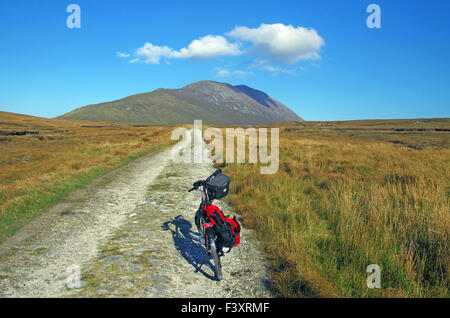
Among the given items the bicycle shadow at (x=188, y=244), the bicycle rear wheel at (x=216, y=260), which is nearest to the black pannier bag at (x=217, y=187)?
the bicycle rear wheel at (x=216, y=260)

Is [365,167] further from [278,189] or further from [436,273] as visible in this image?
[436,273]

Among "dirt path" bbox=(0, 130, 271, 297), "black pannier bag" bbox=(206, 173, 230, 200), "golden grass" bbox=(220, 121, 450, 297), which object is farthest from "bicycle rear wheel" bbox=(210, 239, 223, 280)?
"golden grass" bbox=(220, 121, 450, 297)

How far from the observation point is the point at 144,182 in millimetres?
12797

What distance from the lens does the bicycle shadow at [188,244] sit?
17.1 feet

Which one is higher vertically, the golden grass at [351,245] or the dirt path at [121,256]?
the golden grass at [351,245]

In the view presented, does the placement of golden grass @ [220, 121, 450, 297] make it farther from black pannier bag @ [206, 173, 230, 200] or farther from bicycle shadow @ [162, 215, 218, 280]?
black pannier bag @ [206, 173, 230, 200]

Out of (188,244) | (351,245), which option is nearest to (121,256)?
(188,244)

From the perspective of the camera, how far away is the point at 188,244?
610 centimetres

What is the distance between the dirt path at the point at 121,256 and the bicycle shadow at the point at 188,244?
0.07 ft

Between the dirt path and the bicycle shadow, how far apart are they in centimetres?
2

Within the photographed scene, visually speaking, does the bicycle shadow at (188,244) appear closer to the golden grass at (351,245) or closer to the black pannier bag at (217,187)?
the black pannier bag at (217,187)
